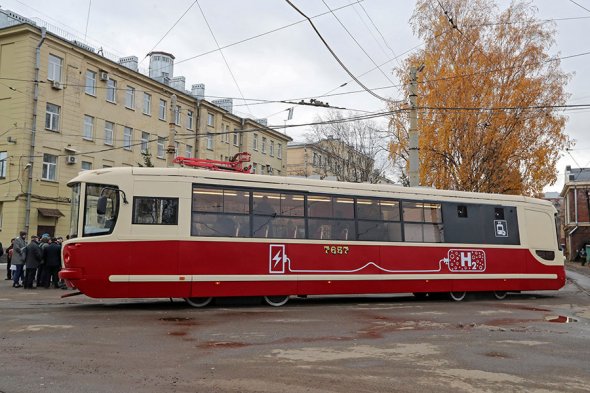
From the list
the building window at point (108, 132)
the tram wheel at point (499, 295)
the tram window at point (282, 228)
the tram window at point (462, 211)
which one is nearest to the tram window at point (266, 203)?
the tram window at point (282, 228)

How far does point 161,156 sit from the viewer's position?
39.7 metres

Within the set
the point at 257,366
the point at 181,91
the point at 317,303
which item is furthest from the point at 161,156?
the point at 257,366

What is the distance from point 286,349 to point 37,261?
11.6 meters

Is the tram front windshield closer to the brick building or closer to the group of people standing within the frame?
the group of people standing

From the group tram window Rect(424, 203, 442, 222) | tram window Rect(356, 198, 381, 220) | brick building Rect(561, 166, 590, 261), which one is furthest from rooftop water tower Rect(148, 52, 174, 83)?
brick building Rect(561, 166, 590, 261)

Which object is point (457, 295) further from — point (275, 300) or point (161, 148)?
point (161, 148)

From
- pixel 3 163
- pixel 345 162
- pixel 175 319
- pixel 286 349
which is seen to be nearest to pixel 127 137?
pixel 3 163

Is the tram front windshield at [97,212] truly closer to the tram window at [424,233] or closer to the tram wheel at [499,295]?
the tram window at [424,233]

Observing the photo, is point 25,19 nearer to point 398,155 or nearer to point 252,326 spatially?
point 398,155

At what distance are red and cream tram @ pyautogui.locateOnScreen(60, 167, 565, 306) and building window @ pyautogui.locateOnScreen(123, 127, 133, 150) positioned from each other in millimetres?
25512

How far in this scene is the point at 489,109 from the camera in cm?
2459

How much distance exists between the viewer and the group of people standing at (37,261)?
1598 cm

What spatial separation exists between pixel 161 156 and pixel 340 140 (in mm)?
13585

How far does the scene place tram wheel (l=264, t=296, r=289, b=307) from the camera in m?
12.5
